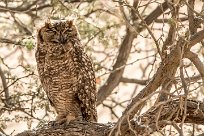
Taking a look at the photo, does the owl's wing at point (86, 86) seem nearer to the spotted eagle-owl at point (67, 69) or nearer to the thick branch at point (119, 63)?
the spotted eagle-owl at point (67, 69)

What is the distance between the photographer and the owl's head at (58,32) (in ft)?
17.7

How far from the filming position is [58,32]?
5.41m

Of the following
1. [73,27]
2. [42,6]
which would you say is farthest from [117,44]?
[73,27]

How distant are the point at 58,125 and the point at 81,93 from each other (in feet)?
1.76

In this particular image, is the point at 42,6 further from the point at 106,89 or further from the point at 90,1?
the point at 106,89

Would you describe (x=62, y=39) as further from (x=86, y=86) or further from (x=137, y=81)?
(x=137, y=81)

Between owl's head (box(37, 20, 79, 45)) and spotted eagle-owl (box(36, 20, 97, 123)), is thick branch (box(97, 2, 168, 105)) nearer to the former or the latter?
spotted eagle-owl (box(36, 20, 97, 123))

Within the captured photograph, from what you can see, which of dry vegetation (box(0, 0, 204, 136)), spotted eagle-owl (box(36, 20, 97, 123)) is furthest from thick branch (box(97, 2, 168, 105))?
spotted eagle-owl (box(36, 20, 97, 123))

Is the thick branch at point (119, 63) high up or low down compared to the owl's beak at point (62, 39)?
up

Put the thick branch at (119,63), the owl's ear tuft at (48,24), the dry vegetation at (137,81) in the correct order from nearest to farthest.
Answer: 1. the dry vegetation at (137,81)
2. the owl's ear tuft at (48,24)
3. the thick branch at (119,63)

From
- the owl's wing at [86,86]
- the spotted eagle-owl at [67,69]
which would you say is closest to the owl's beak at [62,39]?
the spotted eagle-owl at [67,69]

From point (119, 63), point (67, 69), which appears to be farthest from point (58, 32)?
point (119, 63)

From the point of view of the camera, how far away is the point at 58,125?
5.02m

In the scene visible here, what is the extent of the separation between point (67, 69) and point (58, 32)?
0.34 metres
